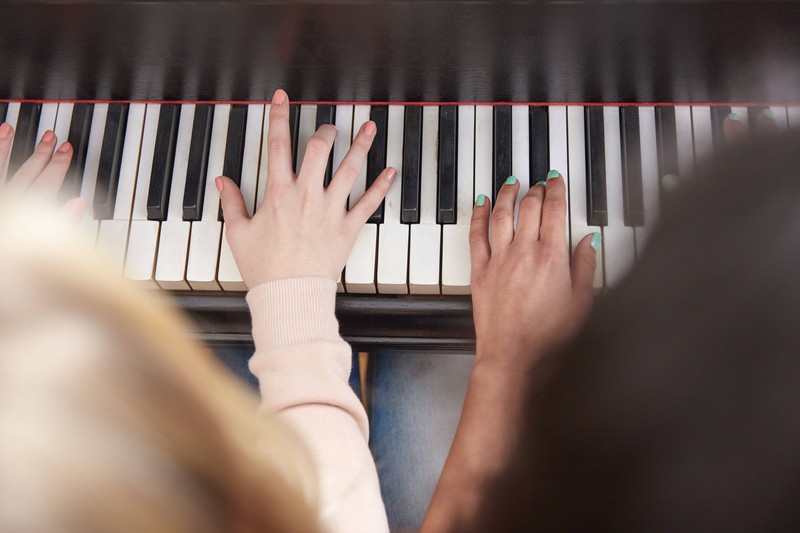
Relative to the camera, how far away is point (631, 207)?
40.2 inches

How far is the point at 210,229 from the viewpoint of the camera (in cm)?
104

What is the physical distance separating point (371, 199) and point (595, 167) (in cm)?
35

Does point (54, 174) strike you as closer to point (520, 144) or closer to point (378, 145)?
point (378, 145)

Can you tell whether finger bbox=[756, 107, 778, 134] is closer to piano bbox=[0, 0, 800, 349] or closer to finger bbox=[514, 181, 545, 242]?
piano bbox=[0, 0, 800, 349]

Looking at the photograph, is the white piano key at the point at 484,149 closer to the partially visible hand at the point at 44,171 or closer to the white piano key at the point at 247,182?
the white piano key at the point at 247,182

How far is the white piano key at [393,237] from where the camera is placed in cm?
101

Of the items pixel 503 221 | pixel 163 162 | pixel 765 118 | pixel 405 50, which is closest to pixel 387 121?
pixel 405 50

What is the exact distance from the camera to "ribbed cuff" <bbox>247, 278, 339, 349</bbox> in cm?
93

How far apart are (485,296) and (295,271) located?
28cm

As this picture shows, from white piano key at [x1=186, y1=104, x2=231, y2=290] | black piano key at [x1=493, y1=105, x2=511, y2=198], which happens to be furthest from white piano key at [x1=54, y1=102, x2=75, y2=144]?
black piano key at [x1=493, y1=105, x2=511, y2=198]

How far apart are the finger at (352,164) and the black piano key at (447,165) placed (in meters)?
0.11

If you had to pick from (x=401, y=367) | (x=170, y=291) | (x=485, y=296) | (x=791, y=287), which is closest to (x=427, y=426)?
(x=401, y=367)

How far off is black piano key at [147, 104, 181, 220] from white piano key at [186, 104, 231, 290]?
59mm

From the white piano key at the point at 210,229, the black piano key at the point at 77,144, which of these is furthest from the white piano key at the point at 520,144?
the black piano key at the point at 77,144
